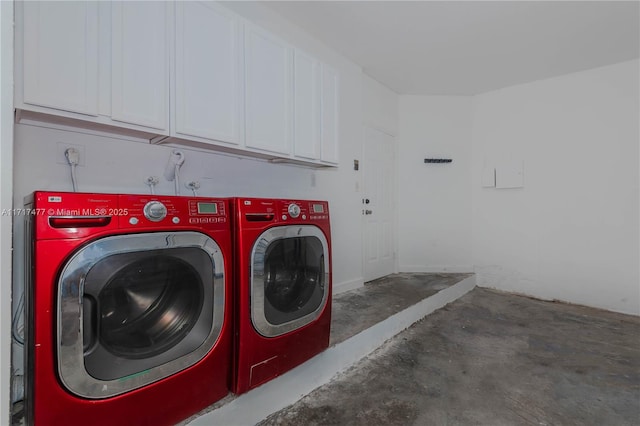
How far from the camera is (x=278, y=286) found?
64.1 inches

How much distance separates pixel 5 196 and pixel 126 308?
52cm

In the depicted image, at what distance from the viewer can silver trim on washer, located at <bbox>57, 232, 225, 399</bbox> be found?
3.14 ft

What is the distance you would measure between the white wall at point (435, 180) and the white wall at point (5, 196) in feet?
12.9

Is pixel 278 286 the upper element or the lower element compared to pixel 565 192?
lower

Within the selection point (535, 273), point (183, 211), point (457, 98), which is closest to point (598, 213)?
point (535, 273)

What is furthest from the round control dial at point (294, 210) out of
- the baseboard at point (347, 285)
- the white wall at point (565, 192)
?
the white wall at point (565, 192)

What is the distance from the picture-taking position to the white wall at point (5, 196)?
0.83 metres

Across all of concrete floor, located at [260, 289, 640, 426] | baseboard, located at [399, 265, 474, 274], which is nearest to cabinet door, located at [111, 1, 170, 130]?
concrete floor, located at [260, 289, 640, 426]

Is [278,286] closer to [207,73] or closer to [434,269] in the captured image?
[207,73]

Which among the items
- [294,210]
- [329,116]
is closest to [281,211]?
[294,210]

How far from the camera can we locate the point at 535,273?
3822mm

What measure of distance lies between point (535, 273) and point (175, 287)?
13.6ft

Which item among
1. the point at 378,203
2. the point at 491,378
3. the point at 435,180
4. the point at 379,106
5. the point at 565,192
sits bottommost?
the point at 491,378

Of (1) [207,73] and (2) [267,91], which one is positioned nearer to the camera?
(1) [207,73]
